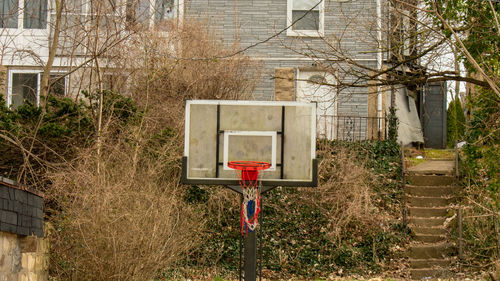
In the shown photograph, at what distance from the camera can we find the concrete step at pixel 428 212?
1698 centimetres

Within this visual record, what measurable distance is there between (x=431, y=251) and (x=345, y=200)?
2.24 m

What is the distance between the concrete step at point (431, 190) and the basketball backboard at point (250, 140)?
7103 millimetres

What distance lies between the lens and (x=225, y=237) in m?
15.6

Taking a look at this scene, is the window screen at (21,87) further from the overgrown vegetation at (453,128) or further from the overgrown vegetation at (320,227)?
the overgrown vegetation at (453,128)

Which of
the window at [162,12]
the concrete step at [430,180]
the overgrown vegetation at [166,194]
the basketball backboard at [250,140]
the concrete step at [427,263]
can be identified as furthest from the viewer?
the window at [162,12]

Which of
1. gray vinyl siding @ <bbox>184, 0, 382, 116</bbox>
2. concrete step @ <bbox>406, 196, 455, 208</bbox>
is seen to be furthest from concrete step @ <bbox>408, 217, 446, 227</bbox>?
gray vinyl siding @ <bbox>184, 0, 382, 116</bbox>

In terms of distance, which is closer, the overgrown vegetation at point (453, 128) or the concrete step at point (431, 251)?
the concrete step at point (431, 251)

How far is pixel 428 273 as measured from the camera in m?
14.9

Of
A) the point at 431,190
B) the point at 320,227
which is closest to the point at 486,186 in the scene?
the point at 431,190

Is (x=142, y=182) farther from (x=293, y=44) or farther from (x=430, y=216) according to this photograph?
(x=293, y=44)

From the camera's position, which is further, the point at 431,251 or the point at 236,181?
the point at 431,251

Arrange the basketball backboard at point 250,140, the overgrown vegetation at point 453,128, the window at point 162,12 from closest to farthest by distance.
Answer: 1. the basketball backboard at point 250,140
2. the window at point 162,12
3. the overgrown vegetation at point 453,128

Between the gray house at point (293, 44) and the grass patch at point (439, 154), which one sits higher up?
the gray house at point (293, 44)

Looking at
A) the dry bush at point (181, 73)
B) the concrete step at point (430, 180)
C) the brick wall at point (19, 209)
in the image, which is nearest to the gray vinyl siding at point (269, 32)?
the dry bush at point (181, 73)
